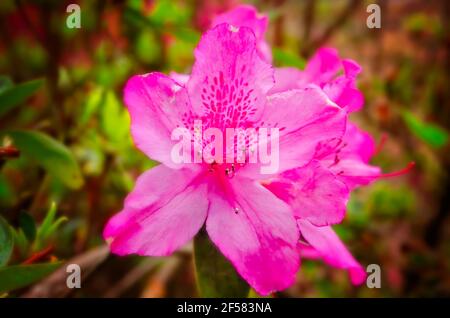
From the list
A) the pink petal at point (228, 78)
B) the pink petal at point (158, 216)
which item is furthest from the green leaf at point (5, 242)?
the pink petal at point (228, 78)

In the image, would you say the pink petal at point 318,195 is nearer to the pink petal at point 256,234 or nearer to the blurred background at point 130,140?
the pink petal at point 256,234

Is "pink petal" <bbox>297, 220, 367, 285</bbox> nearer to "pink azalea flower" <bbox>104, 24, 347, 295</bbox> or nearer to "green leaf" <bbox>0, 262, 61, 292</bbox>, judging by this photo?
"pink azalea flower" <bbox>104, 24, 347, 295</bbox>

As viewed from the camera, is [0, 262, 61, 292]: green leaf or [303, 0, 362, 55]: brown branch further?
[303, 0, 362, 55]: brown branch

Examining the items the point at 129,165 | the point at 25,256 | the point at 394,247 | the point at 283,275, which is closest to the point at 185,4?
the point at 129,165

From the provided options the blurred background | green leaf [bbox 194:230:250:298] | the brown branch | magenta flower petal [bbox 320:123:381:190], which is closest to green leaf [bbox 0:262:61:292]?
the blurred background

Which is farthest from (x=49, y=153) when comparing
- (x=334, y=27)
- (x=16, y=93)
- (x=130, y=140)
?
(x=334, y=27)
